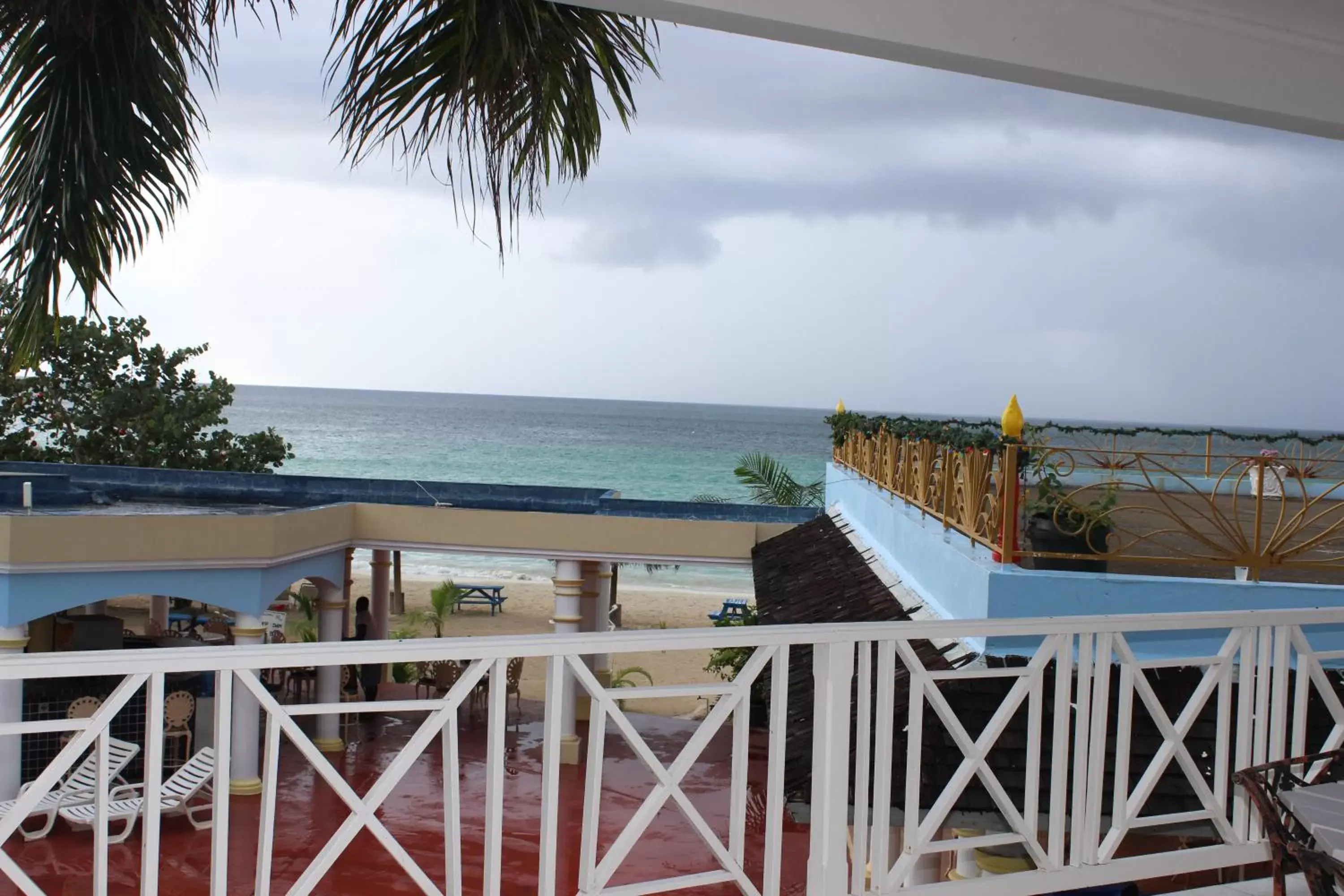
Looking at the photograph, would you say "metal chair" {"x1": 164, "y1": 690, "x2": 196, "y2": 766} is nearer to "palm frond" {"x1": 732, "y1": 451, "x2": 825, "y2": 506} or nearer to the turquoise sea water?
"palm frond" {"x1": 732, "y1": 451, "x2": 825, "y2": 506}

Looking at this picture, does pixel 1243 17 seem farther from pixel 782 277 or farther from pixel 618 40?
pixel 782 277

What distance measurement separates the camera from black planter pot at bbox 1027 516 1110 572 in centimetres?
617

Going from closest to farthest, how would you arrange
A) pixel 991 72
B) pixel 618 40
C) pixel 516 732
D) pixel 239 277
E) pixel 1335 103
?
pixel 991 72 < pixel 1335 103 < pixel 618 40 < pixel 516 732 < pixel 239 277

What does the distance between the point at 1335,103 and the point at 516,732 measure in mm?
13270

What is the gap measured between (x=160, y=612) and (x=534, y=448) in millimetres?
55553

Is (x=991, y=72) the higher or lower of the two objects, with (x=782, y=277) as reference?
lower

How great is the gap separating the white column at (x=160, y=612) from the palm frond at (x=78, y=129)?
15.5 m

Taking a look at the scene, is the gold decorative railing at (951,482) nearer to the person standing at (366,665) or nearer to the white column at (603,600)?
the white column at (603,600)

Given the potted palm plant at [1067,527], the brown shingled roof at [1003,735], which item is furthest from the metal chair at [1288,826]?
the potted palm plant at [1067,527]

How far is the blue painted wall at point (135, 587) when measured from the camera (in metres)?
10.7

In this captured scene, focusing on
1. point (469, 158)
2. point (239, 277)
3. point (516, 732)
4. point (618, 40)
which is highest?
point (239, 277)

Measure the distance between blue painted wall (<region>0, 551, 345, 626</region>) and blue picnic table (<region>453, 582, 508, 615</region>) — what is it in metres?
17.8

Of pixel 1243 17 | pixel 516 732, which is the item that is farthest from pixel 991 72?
pixel 516 732

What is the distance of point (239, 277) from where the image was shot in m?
64.2
